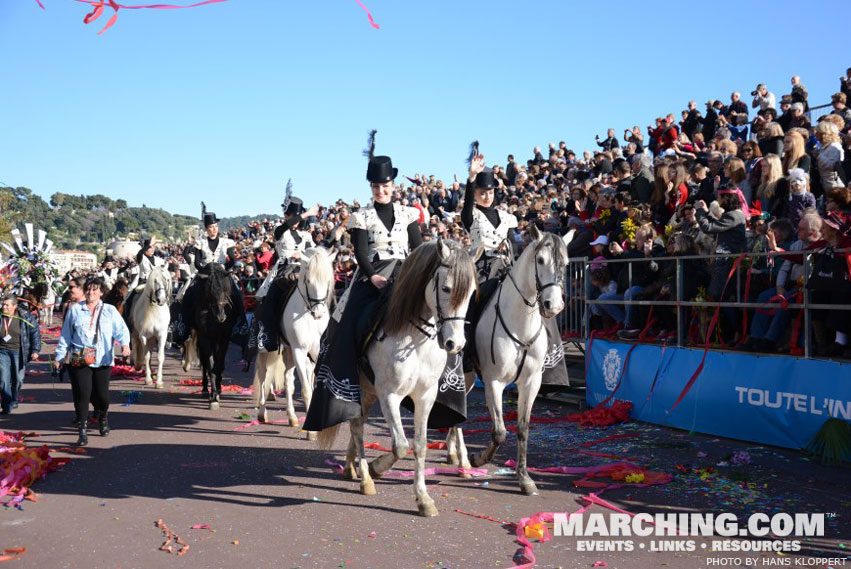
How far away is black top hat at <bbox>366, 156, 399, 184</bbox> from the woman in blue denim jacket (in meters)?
6.85

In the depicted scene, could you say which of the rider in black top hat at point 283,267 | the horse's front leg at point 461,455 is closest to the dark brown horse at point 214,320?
the rider in black top hat at point 283,267

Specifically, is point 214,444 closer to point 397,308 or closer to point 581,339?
point 397,308

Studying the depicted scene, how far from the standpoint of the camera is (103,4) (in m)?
5.46

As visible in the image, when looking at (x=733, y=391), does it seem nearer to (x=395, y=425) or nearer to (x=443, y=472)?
(x=443, y=472)

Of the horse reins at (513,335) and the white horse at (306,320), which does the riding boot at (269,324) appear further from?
the horse reins at (513,335)

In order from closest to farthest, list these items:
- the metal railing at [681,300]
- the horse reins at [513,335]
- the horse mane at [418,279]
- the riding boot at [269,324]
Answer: the horse mane at [418,279]
the horse reins at [513,335]
the metal railing at [681,300]
the riding boot at [269,324]

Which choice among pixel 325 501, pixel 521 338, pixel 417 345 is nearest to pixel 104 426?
pixel 325 501

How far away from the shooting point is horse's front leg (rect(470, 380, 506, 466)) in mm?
7172

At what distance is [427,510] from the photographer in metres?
6.21

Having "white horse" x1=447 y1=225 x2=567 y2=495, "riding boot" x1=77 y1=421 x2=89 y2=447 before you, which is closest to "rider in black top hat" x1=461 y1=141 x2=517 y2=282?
"white horse" x1=447 y1=225 x2=567 y2=495

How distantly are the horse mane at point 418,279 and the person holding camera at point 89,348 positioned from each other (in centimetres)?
453

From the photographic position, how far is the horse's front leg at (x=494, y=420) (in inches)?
282

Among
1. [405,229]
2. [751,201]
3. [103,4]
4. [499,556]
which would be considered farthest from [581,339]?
[103,4]

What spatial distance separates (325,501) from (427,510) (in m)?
1.01
